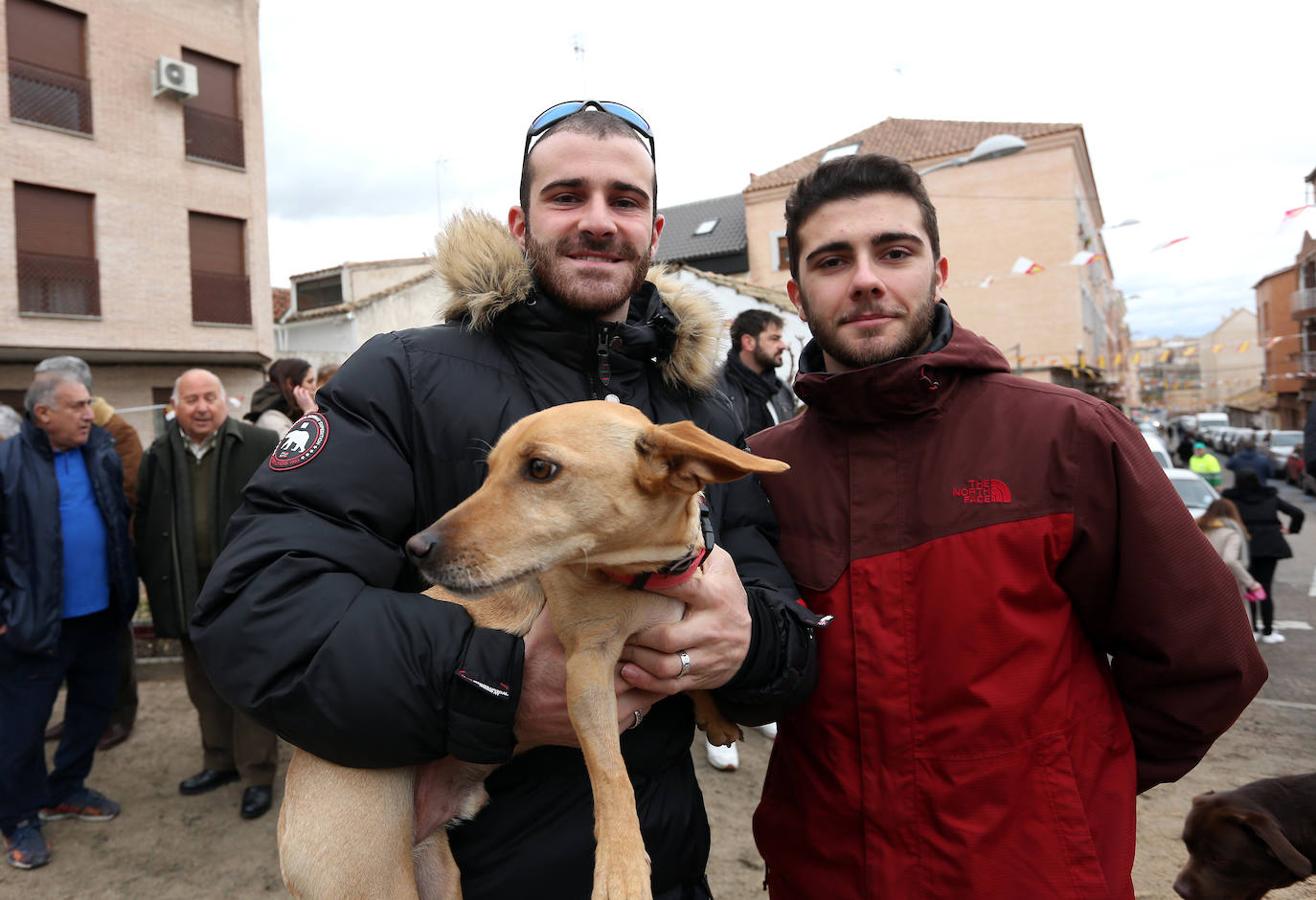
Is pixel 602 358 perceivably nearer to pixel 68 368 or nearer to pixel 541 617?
pixel 541 617

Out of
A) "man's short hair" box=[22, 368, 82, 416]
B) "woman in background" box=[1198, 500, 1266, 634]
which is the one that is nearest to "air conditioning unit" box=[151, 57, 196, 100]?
"man's short hair" box=[22, 368, 82, 416]

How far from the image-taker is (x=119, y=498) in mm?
4730

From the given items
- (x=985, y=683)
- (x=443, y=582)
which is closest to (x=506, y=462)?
(x=443, y=582)

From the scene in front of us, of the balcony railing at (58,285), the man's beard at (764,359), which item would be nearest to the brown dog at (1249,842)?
the man's beard at (764,359)

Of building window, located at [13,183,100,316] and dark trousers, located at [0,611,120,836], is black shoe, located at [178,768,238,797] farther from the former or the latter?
building window, located at [13,183,100,316]

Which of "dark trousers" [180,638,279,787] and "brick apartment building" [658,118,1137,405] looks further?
"brick apartment building" [658,118,1137,405]

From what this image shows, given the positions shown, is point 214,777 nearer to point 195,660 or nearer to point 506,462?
point 195,660

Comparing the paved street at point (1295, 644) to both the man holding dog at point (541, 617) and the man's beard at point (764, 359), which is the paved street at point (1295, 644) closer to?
the man's beard at point (764, 359)

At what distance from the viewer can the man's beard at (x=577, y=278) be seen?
198 centimetres

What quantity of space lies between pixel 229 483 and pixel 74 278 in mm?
16691

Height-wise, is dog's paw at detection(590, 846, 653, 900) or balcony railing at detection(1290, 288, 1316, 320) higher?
balcony railing at detection(1290, 288, 1316, 320)

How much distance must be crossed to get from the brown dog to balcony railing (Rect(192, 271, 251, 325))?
70.0ft

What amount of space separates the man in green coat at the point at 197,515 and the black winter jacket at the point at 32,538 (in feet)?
0.89

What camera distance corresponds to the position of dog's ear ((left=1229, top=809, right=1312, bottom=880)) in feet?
10.3
